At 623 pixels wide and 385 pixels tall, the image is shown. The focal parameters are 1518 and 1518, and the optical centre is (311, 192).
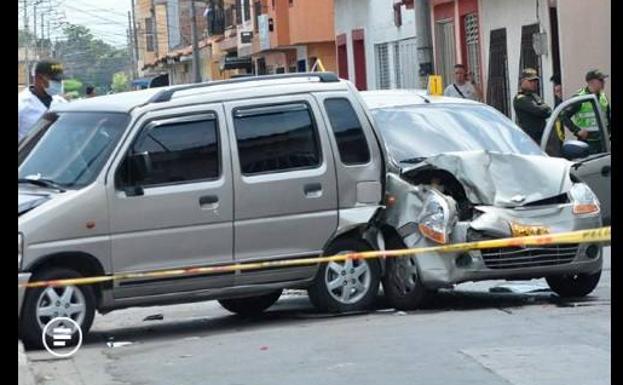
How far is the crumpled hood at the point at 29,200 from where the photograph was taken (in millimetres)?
11414

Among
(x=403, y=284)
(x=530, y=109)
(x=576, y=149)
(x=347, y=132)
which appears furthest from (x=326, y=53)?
(x=403, y=284)

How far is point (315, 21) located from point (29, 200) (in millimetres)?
34154

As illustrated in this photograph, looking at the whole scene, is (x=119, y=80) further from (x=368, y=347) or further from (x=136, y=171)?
(x=368, y=347)

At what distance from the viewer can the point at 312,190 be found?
12422 millimetres

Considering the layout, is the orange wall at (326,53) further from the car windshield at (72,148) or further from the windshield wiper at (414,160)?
the car windshield at (72,148)

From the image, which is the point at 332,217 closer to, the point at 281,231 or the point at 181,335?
the point at 281,231

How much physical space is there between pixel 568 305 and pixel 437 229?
1294 millimetres

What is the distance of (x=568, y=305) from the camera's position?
1260cm

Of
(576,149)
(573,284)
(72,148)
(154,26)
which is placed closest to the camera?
(72,148)

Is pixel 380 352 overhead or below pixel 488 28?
below
